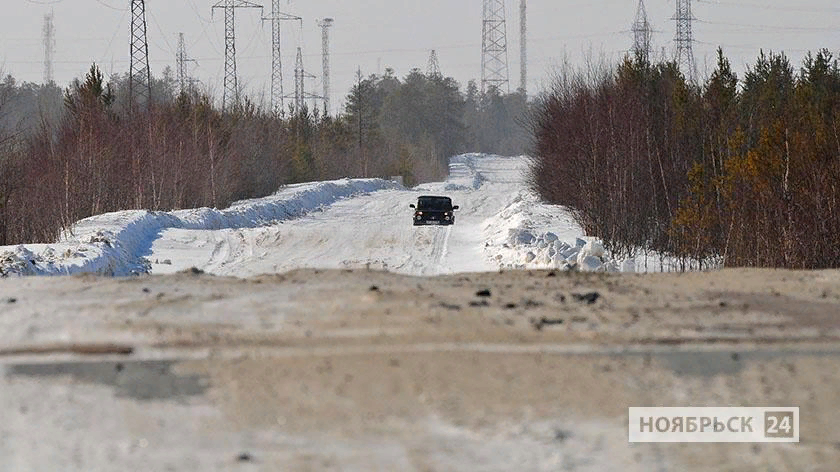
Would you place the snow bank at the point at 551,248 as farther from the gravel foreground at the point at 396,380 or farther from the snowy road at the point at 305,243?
the gravel foreground at the point at 396,380

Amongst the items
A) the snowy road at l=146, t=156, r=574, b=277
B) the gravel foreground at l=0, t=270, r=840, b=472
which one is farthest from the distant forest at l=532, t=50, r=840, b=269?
the gravel foreground at l=0, t=270, r=840, b=472

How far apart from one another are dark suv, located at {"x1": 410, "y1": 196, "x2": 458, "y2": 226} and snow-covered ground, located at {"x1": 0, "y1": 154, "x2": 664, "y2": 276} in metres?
0.51

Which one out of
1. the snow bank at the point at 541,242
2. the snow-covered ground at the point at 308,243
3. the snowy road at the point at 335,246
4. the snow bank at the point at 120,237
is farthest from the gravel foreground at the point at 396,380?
the snow bank at the point at 120,237

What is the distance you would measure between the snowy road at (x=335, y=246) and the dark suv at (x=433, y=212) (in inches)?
22.0

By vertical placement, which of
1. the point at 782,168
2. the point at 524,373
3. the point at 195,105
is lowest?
the point at 524,373

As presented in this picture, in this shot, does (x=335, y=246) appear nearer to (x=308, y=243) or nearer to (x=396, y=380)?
(x=308, y=243)

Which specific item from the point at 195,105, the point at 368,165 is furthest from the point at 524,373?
the point at 368,165

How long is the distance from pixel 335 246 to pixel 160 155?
12526mm

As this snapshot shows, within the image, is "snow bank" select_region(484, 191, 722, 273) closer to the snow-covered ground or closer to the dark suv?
the snow-covered ground

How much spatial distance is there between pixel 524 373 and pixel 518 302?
1.11 m

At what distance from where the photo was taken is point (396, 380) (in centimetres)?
490

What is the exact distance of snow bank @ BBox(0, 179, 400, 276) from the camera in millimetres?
17109

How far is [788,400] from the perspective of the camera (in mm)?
4887

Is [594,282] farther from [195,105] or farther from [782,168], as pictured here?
[195,105]
